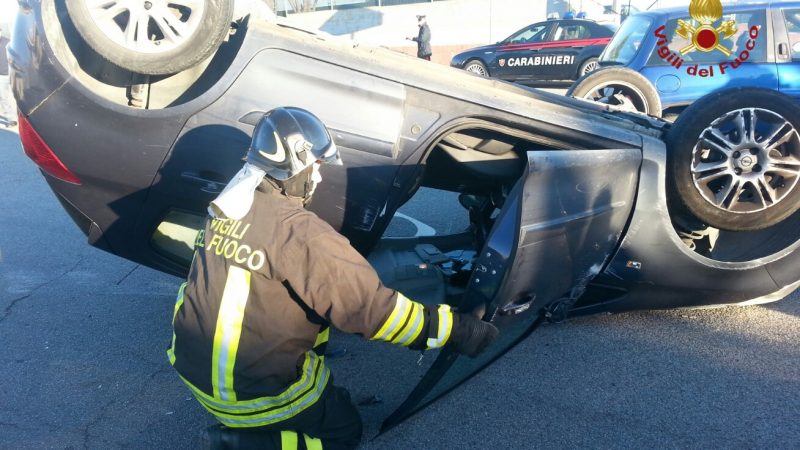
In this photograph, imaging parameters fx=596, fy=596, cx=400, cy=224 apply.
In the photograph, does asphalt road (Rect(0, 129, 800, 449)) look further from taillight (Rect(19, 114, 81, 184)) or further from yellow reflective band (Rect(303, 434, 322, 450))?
taillight (Rect(19, 114, 81, 184))

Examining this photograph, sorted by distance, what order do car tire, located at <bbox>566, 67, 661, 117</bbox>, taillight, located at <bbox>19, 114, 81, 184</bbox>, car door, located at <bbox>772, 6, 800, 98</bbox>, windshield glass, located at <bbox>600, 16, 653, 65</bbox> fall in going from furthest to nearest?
1. windshield glass, located at <bbox>600, 16, 653, 65</bbox>
2. car door, located at <bbox>772, 6, 800, 98</bbox>
3. car tire, located at <bbox>566, 67, 661, 117</bbox>
4. taillight, located at <bbox>19, 114, 81, 184</bbox>

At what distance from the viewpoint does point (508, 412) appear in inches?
106

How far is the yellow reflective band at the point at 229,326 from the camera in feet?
6.57

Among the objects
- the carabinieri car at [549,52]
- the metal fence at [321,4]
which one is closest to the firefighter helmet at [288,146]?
the carabinieri car at [549,52]

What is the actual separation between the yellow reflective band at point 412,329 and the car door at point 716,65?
562cm

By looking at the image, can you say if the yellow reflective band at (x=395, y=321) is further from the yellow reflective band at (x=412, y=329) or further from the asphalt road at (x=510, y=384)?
the asphalt road at (x=510, y=384)

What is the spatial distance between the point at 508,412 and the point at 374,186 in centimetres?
120

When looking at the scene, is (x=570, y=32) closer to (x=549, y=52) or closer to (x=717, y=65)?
(x=549, y=52)

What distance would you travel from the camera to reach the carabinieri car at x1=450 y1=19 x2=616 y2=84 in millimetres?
12547

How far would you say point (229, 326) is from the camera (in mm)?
2031

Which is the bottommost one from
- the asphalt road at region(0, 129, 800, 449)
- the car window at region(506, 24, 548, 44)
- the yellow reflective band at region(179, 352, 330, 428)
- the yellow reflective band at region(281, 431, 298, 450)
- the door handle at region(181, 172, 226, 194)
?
the asphalt road at region(0, 129, 800, 449)

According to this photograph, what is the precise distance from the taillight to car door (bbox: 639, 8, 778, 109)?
6026 mm

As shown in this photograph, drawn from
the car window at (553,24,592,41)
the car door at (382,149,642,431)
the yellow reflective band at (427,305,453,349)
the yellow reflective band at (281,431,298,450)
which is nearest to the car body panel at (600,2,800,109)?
the car door at (382,149,642,431)

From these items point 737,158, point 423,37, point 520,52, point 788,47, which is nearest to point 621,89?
point 737,158
